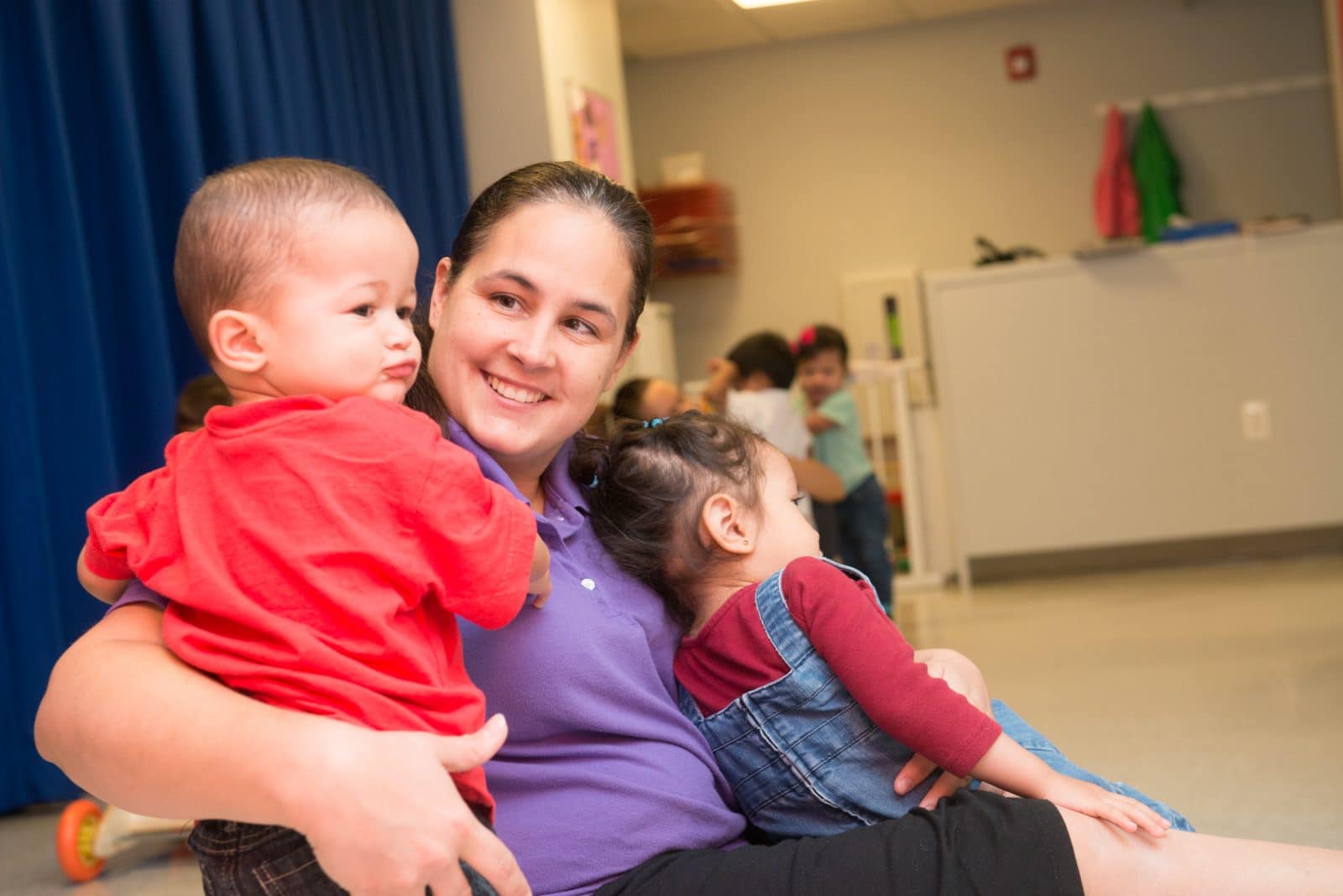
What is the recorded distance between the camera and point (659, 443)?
1441mm

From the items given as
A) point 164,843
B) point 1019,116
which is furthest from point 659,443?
point 1019,116

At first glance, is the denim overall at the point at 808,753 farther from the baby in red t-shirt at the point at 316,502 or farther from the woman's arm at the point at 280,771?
the woman's arm at the point at 280,771

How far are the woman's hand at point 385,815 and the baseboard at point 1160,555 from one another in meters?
5.31

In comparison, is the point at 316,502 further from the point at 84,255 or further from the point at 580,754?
the point at 84,255

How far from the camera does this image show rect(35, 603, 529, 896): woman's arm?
2.51 feet

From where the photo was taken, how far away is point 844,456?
4.65 m

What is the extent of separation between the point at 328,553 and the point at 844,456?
3888 mm

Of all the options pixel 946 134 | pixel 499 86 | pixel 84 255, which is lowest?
pixel 84 255

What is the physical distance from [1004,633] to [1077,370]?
156 centimetres

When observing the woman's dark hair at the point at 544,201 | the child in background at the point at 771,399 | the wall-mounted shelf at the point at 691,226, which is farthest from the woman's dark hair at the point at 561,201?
the wall-mounted shelf at the point at 691,226

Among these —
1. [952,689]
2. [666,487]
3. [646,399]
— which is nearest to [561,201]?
[666,487]

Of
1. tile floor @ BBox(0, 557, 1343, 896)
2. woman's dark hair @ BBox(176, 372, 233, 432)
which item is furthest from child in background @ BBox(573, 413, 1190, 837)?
woman's dark hair @ BBox(176, 372, 233, 432)

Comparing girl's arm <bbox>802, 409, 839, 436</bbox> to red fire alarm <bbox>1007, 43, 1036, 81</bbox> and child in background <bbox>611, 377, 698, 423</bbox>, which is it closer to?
child in background <bbox>611, 377, 698, 423</bbox>

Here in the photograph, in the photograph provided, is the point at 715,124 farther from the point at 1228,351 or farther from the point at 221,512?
the point at 221,512
